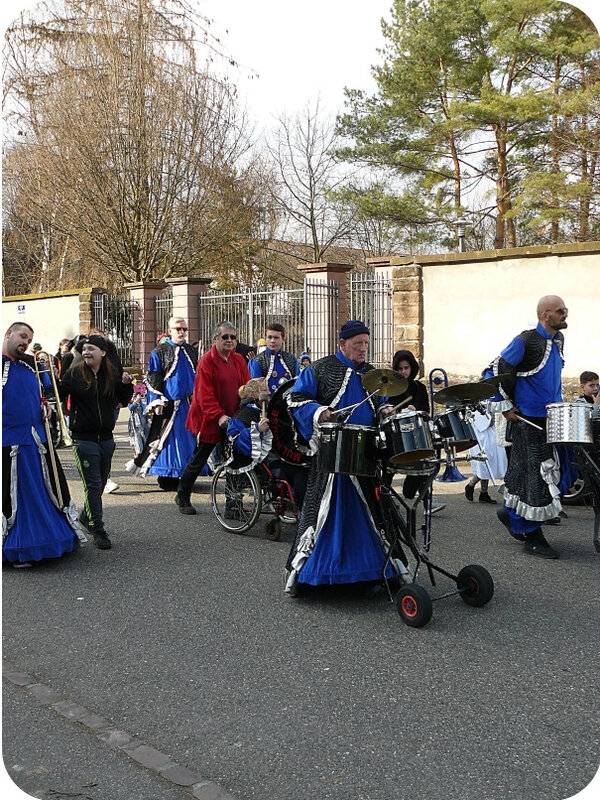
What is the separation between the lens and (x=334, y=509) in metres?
5.81

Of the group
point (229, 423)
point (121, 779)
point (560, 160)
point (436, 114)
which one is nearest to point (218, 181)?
point (436, 114)

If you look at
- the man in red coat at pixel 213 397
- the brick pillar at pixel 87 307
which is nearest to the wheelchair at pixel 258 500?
the man in red coat at pixel 213 397

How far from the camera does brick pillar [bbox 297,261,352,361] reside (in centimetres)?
1797

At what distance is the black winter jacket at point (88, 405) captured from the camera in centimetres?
740

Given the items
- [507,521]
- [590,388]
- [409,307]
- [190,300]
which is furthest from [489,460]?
[190,300]

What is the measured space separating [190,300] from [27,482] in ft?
49.3

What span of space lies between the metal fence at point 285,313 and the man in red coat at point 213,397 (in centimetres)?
926

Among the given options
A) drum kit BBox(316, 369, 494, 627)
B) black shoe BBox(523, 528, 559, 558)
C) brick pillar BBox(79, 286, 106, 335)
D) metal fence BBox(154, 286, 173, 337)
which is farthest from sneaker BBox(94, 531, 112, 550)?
brick pillar BBox(79, 286, 106, 335)

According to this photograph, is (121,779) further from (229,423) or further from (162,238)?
(162,238)

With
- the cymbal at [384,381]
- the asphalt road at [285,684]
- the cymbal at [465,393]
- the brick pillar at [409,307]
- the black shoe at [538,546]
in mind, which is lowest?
the asphalt road at [285,684]

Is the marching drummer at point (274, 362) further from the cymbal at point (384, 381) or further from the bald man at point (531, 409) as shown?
the cymbal at point (384, 381)

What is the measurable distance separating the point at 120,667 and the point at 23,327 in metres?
3.04

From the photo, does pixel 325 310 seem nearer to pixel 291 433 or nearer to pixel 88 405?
pixel 88 405

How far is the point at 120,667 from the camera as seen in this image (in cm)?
473
